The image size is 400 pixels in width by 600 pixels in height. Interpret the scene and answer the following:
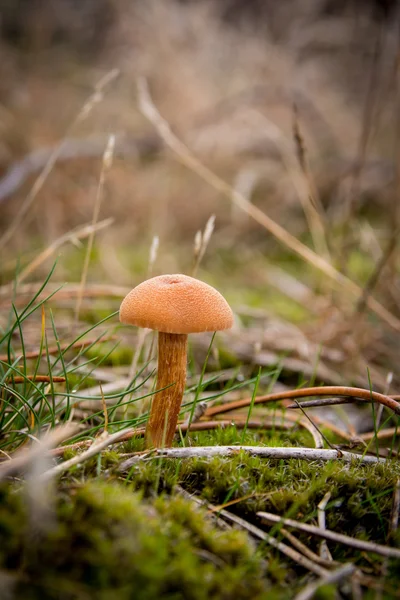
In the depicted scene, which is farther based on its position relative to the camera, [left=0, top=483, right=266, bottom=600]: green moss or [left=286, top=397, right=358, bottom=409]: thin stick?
[left=286, top=397, right=358, bottom=409]: thin stick

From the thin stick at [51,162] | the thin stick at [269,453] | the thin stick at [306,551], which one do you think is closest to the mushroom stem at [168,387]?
the thin stick at [269,453]

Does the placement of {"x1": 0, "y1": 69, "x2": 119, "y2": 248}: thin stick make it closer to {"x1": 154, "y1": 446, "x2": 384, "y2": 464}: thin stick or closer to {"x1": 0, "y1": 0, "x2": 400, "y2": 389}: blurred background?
{"x1": 154, "y1": 446, "x2": 384, "y2": 464}: thin stick

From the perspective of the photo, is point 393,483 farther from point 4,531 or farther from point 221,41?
point 221,41

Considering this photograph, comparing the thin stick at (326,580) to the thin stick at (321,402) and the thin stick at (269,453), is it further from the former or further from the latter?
the thin stick at (321,402)

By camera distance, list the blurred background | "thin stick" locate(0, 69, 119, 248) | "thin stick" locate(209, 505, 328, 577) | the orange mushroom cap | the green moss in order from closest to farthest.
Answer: the green moss → "thin stick" locate(209, 505, 328, 577) → the orange mushroom cap → "thin stick" locate(0, 69, 119, 248) → the blurred background

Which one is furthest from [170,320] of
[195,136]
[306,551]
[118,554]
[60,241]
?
[195,136]

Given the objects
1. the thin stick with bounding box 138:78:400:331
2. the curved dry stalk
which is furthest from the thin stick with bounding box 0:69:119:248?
the curved dry stalk

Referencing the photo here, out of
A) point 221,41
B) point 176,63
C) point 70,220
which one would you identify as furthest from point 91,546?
point 221,41
